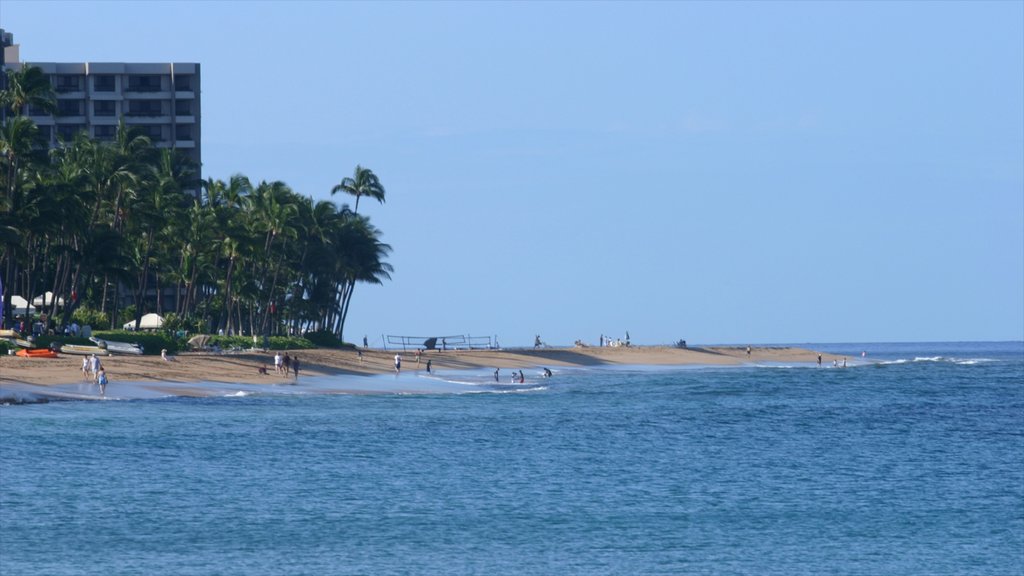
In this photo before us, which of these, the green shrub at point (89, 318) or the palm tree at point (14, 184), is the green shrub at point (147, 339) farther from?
the green shrub at point (89, 318)

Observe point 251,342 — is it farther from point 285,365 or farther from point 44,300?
point 285,365

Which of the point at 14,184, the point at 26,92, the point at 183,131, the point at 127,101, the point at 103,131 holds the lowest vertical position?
the point at 14,184

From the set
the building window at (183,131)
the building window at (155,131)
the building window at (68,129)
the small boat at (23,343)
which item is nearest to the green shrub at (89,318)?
the small boat at (23,343)

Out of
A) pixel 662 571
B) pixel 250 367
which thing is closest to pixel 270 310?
pixel 250 367

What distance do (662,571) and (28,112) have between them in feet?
399

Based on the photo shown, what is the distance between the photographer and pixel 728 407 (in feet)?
236

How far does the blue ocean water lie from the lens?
28.9 meters

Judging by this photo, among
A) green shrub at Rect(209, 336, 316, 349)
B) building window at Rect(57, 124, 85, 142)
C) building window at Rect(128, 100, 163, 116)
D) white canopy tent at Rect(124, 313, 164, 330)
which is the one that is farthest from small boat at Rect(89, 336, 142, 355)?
building window at Rect(128, 100, 163, 116)

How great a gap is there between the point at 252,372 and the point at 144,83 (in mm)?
67439

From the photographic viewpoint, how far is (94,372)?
204ft

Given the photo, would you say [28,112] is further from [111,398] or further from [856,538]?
[856,538]

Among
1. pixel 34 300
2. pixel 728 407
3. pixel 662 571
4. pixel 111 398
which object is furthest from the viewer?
pixel 34 300

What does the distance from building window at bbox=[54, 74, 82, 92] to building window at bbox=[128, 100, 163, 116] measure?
16.3 feet

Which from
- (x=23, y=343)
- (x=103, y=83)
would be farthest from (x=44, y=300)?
(x=103, y=83)
